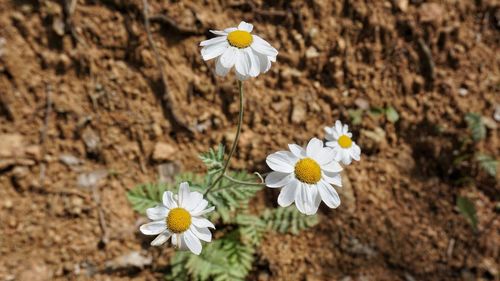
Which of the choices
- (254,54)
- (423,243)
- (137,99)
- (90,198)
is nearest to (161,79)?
(137,99)

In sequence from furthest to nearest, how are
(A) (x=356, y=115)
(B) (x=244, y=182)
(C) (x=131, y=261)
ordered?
(A) (x=356, y=115)
(C) (x=131, y=261)
(B) (x=244, y=182)

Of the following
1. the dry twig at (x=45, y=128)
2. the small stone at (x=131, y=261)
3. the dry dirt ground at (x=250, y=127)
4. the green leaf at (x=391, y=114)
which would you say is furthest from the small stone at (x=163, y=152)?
the green leaf at (x=391, y=114)

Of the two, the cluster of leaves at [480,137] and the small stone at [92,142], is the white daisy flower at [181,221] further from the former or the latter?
the cluster of leaves at [480,137]

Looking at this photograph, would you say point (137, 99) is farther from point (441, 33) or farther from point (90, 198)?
point (441, 33)

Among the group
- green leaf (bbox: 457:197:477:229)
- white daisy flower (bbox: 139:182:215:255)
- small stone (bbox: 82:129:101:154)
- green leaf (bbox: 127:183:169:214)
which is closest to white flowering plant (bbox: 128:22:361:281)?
white daisy flower (bbox: 139:182:215:255)

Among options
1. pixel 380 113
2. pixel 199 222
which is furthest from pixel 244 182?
pixel 380 113

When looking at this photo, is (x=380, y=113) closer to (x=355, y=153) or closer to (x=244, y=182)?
(x=355, y=153)
